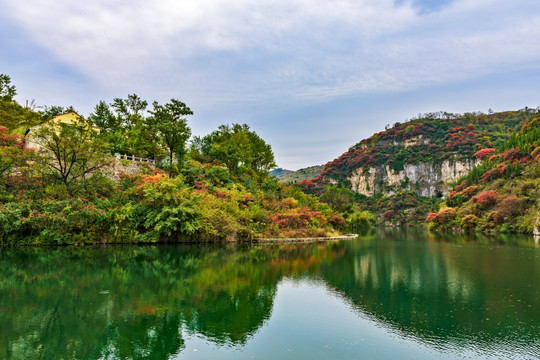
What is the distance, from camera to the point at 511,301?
10.7m

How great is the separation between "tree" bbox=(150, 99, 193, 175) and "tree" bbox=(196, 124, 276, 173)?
589 cm

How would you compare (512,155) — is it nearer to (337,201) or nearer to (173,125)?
(337,201)

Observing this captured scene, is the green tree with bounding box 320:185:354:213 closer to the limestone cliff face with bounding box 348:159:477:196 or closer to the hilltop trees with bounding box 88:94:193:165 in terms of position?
the hilltop trees with bounding box 88:94:193:165

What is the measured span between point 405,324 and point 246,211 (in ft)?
75.9

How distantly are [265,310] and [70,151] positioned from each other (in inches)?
866

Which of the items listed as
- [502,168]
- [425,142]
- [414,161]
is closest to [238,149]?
[502,168]

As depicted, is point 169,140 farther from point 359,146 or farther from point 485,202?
point 359,146

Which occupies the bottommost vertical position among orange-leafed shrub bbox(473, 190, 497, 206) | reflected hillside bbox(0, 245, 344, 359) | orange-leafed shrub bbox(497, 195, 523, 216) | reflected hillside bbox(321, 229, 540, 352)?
reflected hillside bbox(321, 229, 540, 352)

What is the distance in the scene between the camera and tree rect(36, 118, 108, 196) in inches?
963

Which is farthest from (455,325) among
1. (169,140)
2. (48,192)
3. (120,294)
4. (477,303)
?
(169,140)

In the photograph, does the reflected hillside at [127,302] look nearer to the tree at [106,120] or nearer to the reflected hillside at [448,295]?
the reflected hillside at [448,295]

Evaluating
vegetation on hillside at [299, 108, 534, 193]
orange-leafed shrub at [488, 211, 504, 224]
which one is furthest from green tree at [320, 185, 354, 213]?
vegetation on hillside at [299, 108, 534, 193]

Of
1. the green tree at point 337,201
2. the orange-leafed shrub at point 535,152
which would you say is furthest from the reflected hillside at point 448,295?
the green tree at point 337,201

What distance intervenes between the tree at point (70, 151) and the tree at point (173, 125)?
776 cm
